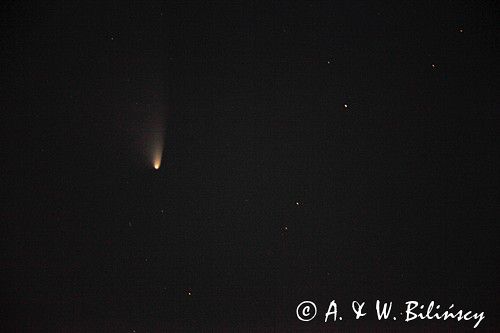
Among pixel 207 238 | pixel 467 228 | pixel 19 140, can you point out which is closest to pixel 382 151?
pixel 467 228

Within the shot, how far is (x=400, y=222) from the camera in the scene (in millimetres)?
2291

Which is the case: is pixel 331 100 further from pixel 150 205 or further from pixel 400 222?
pixel 150 205

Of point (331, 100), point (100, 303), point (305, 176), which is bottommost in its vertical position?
point (100, 303)

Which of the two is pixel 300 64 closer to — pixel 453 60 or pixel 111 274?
pixel 453 60

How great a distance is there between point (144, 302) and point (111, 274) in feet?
0.68

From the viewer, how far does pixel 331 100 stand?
2.31 metres

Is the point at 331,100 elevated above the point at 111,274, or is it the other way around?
the point at 331,100

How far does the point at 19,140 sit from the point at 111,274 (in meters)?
0.79

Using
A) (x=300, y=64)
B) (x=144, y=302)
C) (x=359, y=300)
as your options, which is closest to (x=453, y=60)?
(x=300, y=64)

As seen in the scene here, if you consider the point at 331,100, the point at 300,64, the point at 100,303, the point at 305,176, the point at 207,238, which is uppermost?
the point at 300,64

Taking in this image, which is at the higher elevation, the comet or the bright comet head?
the comet

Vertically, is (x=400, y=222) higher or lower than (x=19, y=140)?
lower

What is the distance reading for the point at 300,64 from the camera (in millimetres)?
2316

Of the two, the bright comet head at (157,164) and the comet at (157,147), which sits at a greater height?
the comet at (157,147)
